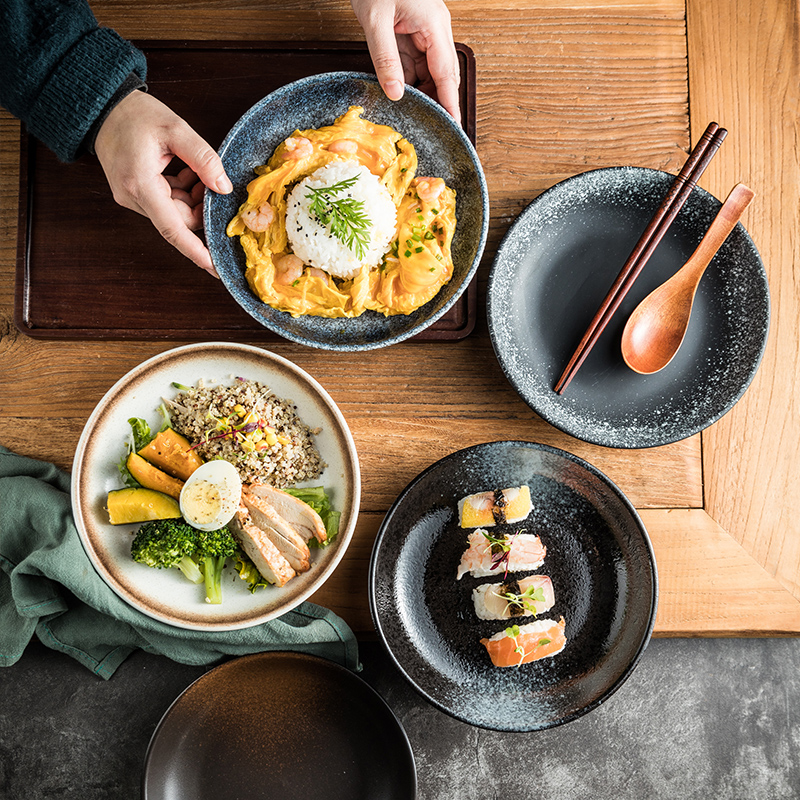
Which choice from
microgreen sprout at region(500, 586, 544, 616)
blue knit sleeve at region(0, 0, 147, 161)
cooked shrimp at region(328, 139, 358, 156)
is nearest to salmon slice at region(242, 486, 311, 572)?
microgreen sprout at region(500, 586, 544, 616)

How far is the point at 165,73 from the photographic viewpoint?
6.11 ft

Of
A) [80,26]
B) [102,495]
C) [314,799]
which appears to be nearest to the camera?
[80,26]

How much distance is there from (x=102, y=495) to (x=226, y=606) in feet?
1.45

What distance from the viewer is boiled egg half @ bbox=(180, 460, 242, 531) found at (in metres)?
1.71

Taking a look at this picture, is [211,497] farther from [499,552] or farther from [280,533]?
[499,552]

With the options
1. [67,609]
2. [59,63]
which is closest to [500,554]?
[67,609]

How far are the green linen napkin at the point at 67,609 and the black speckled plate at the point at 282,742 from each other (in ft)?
0.30

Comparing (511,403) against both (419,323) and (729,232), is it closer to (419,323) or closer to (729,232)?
(419,323)

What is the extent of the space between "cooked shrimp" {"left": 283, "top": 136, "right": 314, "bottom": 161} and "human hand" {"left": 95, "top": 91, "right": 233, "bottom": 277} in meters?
0.17

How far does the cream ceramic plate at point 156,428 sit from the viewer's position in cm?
171

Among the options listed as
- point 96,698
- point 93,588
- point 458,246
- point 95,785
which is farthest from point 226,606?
point 458,246

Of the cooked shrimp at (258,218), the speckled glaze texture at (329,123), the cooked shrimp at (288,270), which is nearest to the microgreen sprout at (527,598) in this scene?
the speckled glaze texture at (329,123)

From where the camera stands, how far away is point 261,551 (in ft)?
5.56

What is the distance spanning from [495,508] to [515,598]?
0.82 ft
